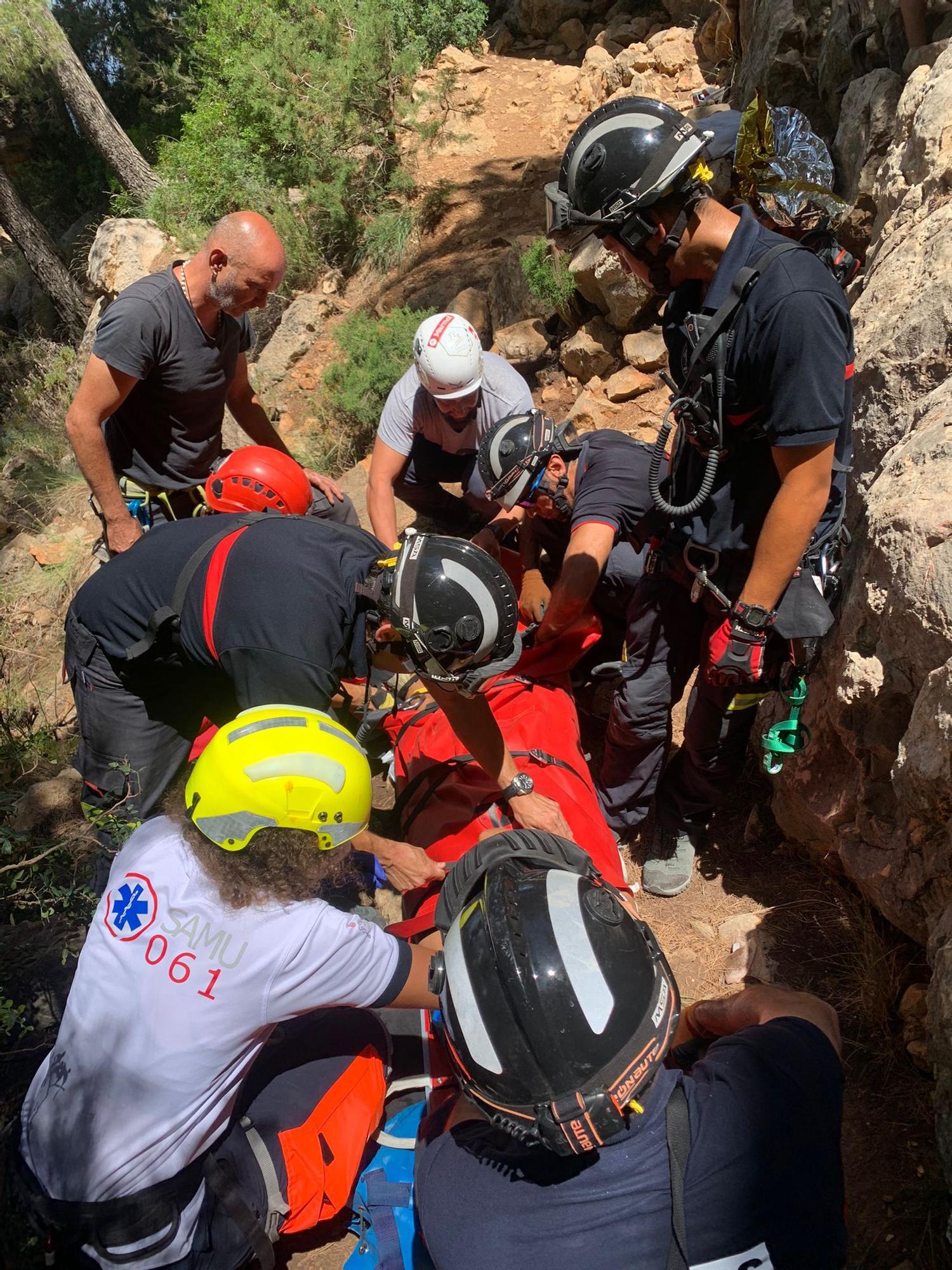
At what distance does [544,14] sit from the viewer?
1165cm

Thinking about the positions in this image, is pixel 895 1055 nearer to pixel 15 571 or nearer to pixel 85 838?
pixel 85 838

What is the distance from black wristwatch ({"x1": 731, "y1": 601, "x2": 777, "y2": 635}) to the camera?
2496 mm

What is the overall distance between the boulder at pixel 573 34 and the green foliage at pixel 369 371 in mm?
6646

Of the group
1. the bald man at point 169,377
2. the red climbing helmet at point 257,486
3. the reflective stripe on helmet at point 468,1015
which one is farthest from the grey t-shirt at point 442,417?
the reflective stripe on helmet at point 468,1015

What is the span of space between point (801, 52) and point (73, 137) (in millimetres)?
14941

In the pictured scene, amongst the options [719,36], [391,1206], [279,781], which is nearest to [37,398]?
[719,36]

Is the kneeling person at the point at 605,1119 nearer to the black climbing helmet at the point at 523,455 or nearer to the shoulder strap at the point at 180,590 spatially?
the shoulder strap at the point at 180,590

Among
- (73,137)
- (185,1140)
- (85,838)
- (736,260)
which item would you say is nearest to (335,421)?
(85,838)

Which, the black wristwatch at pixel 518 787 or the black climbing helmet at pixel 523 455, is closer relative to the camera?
the black wristwatch at pixel 518 787

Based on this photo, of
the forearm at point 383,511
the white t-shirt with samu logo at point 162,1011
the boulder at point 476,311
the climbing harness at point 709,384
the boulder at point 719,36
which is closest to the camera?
the white t-shirt with samu logo at point 162,1011

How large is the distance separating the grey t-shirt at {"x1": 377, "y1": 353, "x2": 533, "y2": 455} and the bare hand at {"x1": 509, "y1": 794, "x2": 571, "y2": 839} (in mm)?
2253

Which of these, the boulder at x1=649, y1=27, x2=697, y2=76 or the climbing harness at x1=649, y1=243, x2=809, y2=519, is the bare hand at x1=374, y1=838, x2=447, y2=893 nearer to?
the climbing harness at x1=649, y1=243, x2=809, y2=519

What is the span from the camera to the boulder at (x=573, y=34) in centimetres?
1134

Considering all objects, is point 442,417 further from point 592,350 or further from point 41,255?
point 41,255
